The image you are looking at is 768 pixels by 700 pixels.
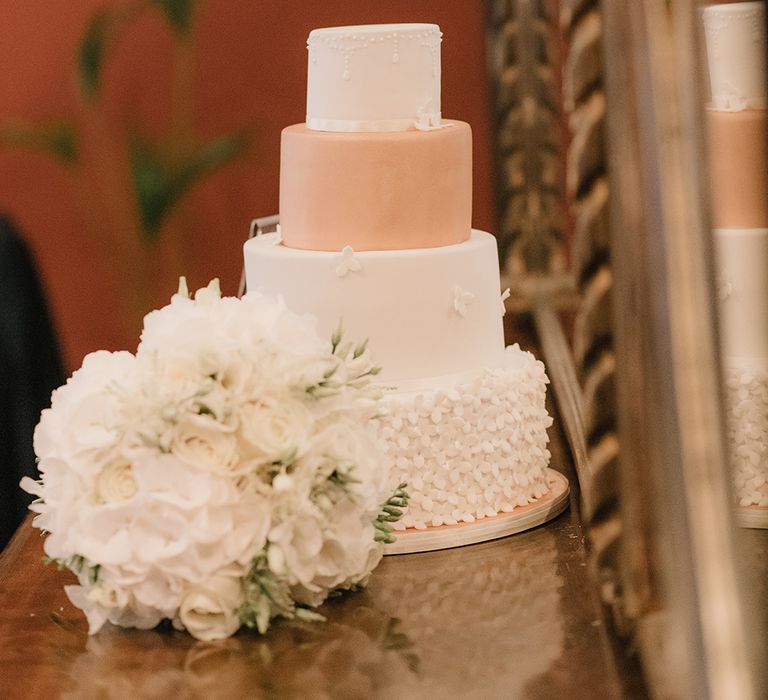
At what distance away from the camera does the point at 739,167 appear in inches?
29.7

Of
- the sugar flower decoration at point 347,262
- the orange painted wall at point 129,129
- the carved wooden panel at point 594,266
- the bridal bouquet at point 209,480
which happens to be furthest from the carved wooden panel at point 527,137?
the carved wooden panel at point 594,266

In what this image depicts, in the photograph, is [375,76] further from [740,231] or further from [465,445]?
[740,231]

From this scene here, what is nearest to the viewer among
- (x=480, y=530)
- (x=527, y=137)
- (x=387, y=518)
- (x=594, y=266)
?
(x=594, y=266)

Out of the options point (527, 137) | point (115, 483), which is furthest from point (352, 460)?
point (527, 137)

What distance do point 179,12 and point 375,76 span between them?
184 cm

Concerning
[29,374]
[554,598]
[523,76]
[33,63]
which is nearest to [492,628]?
[554,598]

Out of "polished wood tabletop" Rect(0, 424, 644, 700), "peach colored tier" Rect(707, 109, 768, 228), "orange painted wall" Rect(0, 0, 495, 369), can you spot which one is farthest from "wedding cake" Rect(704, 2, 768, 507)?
"orange painted wall" Rect(0, 0, 495, 369)

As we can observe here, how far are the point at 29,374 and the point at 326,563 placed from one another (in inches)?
50.1

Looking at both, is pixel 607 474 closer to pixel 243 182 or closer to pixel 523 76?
pixel 523 76

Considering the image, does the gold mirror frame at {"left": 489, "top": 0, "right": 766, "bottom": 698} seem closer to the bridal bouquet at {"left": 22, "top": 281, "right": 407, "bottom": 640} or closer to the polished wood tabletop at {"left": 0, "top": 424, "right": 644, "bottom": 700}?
the polished wood tabletop at {"left": 0, "top": 424, "right": 644, "bottom": 700}

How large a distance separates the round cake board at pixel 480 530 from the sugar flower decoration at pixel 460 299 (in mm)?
242

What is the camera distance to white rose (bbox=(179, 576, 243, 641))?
108 cm

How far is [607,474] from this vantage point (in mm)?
920

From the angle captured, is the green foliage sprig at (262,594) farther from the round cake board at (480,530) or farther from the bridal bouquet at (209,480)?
the round cake board at (480,530)
